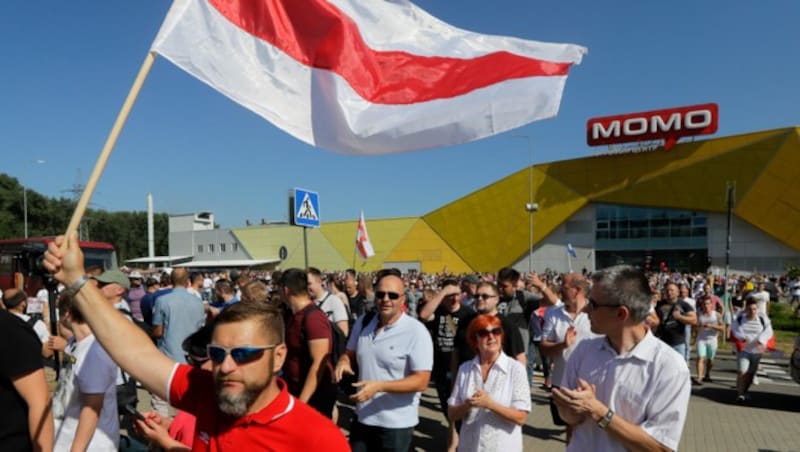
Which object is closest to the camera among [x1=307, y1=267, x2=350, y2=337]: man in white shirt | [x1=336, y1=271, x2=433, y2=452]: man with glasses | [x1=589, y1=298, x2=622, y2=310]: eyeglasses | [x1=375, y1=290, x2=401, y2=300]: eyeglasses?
[x1=589, y1=298, x2=622, y2=310]: eyeglasses

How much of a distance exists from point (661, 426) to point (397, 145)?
218cm

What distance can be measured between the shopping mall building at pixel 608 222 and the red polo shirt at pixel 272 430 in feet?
107

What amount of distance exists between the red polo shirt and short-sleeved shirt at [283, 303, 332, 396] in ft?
6.77

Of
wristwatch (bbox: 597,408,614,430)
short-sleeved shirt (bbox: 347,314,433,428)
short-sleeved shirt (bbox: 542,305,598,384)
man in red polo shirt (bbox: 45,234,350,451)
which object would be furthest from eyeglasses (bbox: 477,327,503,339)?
man in red polo shirt (bbox: 45,234,350,451)

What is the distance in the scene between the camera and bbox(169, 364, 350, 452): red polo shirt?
1.87m

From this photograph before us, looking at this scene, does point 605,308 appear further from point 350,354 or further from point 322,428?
point 350,354

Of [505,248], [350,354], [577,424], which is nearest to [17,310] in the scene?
[350,354]

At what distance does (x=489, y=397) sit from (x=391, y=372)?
2.24 feet

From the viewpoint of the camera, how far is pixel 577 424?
2.65m

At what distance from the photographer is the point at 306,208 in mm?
7895

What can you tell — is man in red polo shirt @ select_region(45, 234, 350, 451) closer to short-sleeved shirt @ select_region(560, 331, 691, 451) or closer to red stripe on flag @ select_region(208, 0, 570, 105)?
short-sleeved shirt @ select_region(560, 331, 691, 451)

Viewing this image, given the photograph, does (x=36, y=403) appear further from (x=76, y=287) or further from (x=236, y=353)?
(x=236, y=353)

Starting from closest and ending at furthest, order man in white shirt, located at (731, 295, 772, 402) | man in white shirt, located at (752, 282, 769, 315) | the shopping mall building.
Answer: man in white shirt, located at (731, 295, 772, 402) → man in white shirt, located at (752, 282, 769, 315) → the shopping mall building

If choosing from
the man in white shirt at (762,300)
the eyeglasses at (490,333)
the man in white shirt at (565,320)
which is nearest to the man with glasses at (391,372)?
the eyeglasses at (490,333)
